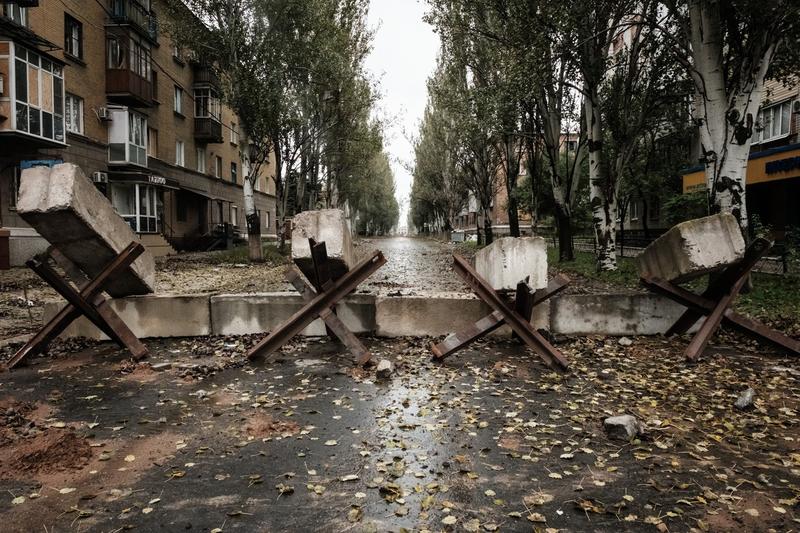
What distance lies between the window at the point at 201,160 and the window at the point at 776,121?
101 ft

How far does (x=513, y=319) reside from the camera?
18.1 ft

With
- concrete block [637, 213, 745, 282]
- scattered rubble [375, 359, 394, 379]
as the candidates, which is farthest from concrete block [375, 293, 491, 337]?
concrete block [637, 213, 745, 282]

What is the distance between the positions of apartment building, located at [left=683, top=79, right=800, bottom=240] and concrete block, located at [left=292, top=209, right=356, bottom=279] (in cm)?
1906

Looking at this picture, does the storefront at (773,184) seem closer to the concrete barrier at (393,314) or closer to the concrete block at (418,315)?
the concrete barrier at (393,314)

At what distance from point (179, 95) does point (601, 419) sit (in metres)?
33.8

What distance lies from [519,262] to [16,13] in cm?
2232

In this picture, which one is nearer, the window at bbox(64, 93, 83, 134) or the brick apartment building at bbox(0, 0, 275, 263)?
the brick apartment building at bbox(0, 0, 275, 263)

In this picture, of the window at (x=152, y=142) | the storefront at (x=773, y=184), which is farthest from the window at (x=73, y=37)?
the storefront at (x=773, y=184)

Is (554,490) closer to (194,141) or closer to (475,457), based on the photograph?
(475,457)

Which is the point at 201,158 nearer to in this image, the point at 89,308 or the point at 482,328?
the point at 89,308

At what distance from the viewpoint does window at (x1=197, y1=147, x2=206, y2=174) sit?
34094mm

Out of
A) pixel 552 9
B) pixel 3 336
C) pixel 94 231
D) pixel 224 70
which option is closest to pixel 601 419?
pixel 94 231

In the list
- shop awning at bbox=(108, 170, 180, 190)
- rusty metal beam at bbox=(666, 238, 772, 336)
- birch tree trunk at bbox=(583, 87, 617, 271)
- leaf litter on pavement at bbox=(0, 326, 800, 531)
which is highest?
shop awning at bbox=(108, 170, 180, 190)

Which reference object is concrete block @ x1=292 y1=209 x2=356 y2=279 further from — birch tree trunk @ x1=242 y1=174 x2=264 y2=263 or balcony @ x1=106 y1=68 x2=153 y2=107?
balcony @ x1=106 y1=68 x2=153 y2=107
